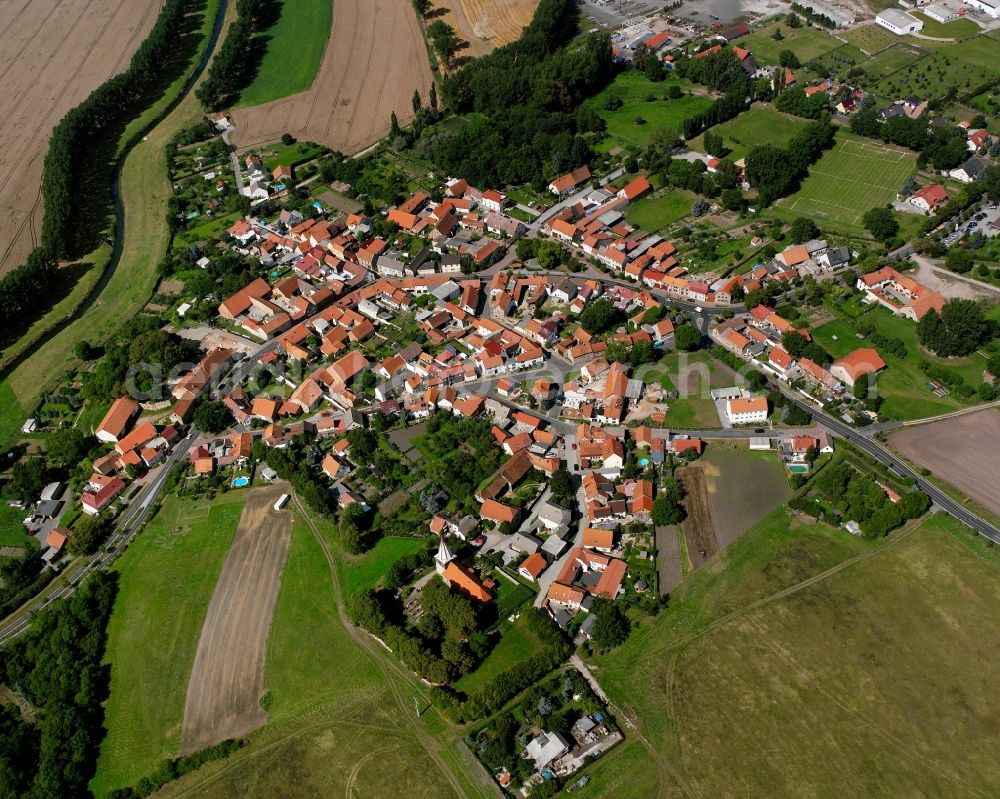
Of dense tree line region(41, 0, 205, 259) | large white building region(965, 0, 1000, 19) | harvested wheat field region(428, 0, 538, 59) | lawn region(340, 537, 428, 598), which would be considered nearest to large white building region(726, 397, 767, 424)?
lawn region(340, 537, 428, 598)

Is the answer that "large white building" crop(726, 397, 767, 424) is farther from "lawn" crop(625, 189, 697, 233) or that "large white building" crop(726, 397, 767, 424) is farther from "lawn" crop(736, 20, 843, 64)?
"lawn" crop(736, 20, 843, 64)

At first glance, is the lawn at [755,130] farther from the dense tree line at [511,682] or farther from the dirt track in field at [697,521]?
the dense tree line at [511,682]

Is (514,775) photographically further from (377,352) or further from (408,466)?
(377,352)

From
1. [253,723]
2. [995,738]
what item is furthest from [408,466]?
[995,738]

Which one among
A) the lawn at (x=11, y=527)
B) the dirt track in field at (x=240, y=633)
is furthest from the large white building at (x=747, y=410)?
the lawn at (x=11, y=527)

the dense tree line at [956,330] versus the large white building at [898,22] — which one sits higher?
the large white building at [898,22]

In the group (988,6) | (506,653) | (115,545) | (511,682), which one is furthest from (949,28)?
(115,545)
